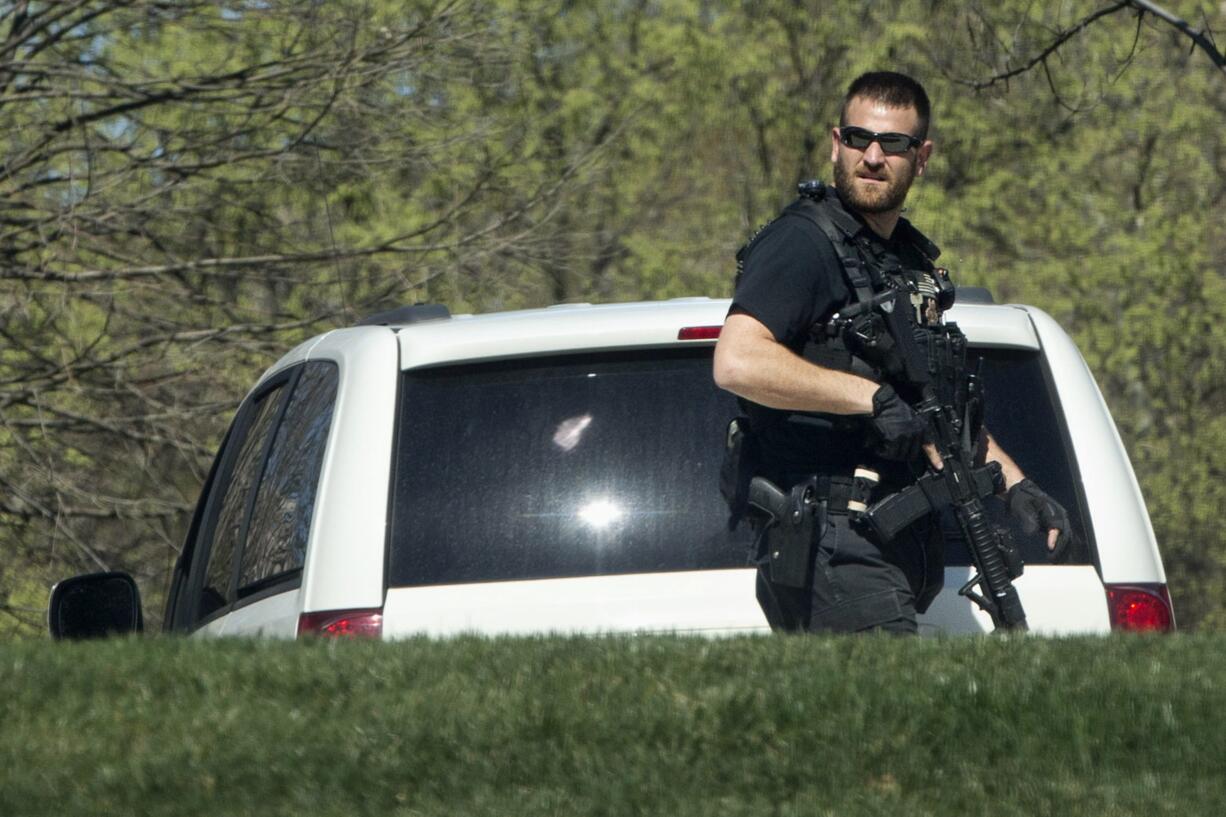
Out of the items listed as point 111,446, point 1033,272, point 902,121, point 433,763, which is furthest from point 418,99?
point 433,763

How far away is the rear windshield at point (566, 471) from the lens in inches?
163

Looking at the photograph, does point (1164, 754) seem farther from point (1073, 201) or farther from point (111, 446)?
point (1073, 201)

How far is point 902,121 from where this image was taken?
14.6 feet

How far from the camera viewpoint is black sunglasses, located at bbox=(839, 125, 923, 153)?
4.41 meters

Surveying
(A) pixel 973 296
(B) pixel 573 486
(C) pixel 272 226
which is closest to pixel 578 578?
(B) pixel 573 486

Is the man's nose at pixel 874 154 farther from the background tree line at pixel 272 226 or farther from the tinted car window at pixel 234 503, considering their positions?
the background tree line at pixel 272 226

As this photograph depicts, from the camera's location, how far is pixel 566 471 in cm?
420

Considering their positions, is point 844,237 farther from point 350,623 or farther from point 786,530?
point 350,623

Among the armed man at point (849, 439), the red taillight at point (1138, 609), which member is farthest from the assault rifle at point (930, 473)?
the red taillight at point (1138, 609)

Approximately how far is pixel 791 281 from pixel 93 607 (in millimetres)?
2254

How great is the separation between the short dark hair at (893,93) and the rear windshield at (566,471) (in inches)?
26.9

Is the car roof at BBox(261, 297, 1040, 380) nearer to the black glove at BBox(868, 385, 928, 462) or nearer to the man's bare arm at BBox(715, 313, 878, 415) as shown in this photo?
the man's bare arm at BBox(715, 313, 878, 415)

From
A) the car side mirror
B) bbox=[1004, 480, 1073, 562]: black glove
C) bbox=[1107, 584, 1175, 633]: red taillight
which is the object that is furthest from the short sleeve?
the car side mirror

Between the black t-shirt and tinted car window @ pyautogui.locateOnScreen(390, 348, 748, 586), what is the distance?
142mm
